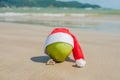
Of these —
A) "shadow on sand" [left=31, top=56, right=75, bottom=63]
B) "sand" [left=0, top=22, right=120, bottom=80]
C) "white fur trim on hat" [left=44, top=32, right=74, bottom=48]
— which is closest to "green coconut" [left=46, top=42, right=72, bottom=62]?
"white fur trim on hat" [left=44, top=32, right=74, bottom=48]

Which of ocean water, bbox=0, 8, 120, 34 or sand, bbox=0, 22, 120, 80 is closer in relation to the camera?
sand, bbox=0, 22, 120, 80

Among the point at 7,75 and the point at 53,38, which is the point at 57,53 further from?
the point at 7,75

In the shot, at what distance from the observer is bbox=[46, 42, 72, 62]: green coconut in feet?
16.8

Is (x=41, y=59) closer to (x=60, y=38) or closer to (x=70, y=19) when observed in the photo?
(x=60, y=38)

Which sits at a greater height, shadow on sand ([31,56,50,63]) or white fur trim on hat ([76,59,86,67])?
white fur trim on hat ([76,59,86,67])

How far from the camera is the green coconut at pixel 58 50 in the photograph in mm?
5133

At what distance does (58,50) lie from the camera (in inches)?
202


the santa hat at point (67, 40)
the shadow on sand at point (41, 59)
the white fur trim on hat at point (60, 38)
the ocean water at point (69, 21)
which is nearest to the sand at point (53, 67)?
the shadow on sand at point (41, 59)

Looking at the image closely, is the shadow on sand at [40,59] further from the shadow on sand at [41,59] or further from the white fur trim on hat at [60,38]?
the white fur trim on hat at [60,38]

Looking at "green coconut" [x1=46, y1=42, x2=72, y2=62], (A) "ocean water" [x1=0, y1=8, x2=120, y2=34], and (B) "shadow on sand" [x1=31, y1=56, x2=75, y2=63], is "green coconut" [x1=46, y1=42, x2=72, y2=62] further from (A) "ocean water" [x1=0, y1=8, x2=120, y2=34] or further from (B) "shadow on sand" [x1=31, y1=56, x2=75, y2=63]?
(A) "ocean water" [x1=0, y1=8, x2=120, y2=34]

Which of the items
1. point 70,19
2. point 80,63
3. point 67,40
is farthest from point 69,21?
point 80,63

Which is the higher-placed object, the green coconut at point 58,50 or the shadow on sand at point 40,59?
the green coconut at point 58,50

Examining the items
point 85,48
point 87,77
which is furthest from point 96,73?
point 85,48

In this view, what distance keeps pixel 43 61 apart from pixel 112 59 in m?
1.50
